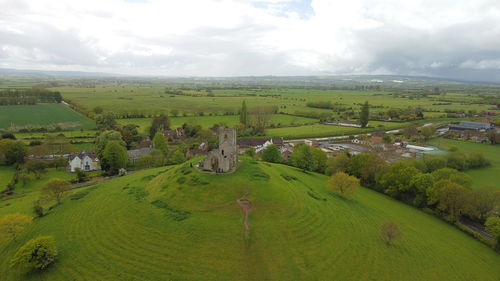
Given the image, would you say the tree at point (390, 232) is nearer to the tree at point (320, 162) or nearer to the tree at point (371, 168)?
the tree at point (371, 168)

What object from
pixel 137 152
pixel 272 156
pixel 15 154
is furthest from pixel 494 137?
pixel 15 154

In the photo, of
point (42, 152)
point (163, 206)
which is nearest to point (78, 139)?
point (42, 152)

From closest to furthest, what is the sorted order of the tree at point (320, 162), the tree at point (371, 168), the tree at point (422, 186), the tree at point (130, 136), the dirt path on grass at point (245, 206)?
the dirt path on grass at point (245, 206) < the tree at point (422, 186) < the tree at point (371, 168) < the tree at point (320, 162) < the tree at point (130, 136)

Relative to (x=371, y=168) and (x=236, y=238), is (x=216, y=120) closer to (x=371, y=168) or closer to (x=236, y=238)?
(x=371, y=168)

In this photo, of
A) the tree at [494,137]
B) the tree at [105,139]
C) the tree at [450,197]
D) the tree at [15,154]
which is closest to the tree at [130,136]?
the tree at [105,139]

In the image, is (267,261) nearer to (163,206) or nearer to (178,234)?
(178,234)

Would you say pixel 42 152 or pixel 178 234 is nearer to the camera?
pixel 178 234

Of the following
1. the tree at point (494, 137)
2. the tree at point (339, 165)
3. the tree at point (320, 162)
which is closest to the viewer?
the tree at point (339, 165)
